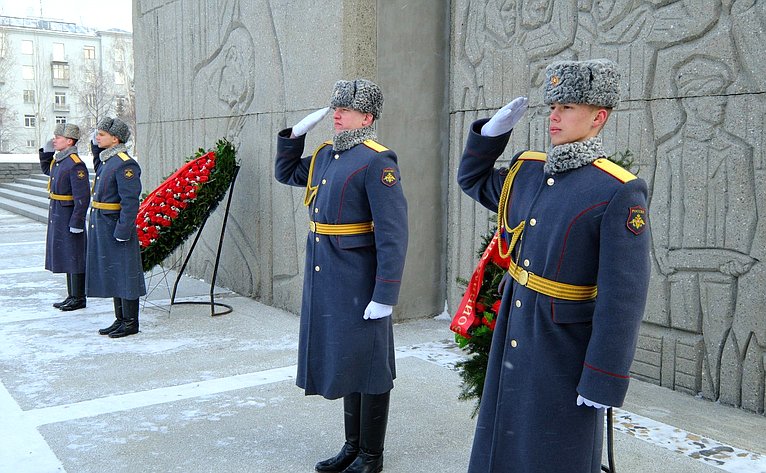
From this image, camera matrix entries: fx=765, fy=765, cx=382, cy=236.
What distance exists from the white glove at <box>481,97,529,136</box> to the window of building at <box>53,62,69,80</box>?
2227 inches

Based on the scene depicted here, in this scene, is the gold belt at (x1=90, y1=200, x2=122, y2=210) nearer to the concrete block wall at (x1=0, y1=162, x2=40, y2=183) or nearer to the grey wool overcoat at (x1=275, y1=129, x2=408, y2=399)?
the grey wool overcoat at (x1=275, y1=129, x2=408, y2=399)

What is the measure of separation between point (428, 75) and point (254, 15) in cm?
205

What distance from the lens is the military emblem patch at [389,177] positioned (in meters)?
3.39

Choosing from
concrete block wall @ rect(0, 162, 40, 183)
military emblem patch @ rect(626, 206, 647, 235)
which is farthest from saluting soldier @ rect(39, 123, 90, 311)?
concrete block wall @ rect(0, 162, 40, 183)

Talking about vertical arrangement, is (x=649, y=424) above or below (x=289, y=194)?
below

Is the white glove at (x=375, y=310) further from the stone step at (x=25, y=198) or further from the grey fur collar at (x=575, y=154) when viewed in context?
the stone step at (x=25, y=198)

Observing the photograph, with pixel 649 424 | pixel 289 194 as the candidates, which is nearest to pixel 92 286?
pixel 289 194

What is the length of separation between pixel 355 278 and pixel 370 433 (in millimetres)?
701

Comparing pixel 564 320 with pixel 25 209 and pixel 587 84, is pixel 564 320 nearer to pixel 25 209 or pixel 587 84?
pixel 587 84

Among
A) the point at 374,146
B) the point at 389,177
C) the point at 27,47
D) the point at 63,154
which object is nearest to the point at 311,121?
the point at 374,146

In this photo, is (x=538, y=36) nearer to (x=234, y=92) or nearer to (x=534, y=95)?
(x=534, y=95)

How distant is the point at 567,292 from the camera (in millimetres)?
2307

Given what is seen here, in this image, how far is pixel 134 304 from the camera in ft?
20.4

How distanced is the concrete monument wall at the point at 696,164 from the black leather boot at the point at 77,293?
4722 mm
